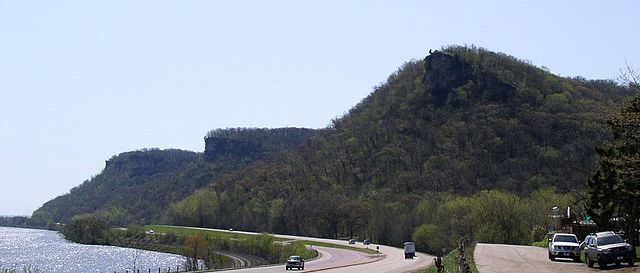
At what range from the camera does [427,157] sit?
137 meters

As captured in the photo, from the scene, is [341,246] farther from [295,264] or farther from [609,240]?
[609,240]

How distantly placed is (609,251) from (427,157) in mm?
109093

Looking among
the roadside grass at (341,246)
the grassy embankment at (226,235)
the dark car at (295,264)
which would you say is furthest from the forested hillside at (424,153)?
the dark car at (295,264)

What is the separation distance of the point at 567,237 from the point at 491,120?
347 feet

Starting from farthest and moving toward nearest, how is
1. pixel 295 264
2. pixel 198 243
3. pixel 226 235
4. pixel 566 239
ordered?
1. pixel 226 235
2. pixel 198 243
3. pixel 295 264
4. pixel 566 239

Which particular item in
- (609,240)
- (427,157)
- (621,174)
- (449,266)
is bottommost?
(449,266)

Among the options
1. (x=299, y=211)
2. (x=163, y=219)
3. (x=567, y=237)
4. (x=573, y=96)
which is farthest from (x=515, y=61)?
(x=567, y=237)

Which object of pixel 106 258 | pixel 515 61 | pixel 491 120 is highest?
pixel 515 61

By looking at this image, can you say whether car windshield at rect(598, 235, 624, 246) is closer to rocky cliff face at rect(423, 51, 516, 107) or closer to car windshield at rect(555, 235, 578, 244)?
car windshield at rect(555, 235, 578, 244)

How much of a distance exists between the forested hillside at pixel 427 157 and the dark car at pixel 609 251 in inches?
1953

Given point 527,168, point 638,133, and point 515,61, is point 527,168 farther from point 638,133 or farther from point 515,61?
point 638,133

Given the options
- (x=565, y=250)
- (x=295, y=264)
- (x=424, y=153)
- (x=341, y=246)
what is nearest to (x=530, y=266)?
(x=565, y=250)

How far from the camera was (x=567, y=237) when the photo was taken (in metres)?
36.9

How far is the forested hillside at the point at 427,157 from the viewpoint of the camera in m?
108
